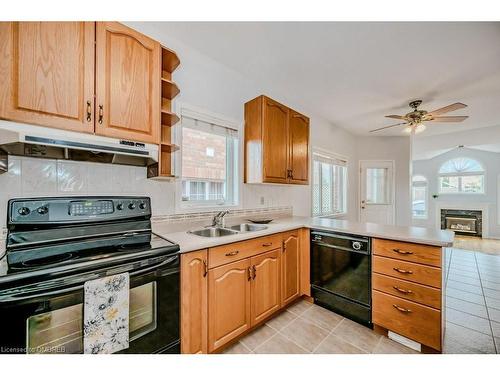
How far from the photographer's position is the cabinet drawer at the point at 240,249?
145 cm

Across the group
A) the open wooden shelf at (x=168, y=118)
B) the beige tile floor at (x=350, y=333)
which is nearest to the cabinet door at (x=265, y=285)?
the beige tile floor at (x=350, y=333)

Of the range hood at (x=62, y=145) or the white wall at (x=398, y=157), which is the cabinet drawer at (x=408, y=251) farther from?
the white wall at (x=398, y=157)

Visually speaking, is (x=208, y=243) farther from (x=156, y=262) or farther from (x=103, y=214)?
(x=103, y=214)

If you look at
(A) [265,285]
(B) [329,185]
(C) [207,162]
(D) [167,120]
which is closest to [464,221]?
→ (B) [329,185]

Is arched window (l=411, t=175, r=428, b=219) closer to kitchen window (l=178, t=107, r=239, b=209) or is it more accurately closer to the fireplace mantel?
the fireplace mantel

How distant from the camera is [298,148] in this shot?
2.64m

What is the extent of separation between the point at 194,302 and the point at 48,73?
4.95 feet

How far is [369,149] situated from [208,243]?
185 inches

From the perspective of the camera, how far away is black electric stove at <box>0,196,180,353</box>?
83cm

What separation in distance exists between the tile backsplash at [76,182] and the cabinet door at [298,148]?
1.43 m

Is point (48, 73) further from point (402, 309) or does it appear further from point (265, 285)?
point (402, 309)

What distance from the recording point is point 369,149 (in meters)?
4.80

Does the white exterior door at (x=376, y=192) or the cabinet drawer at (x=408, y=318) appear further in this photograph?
the white exterior door at (x=376, y=192)
